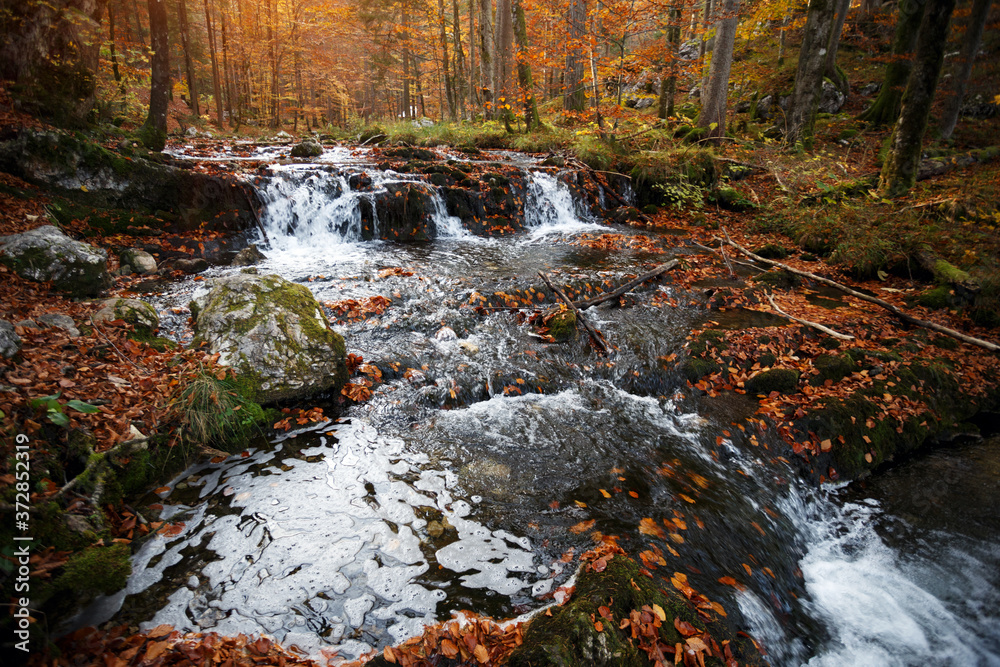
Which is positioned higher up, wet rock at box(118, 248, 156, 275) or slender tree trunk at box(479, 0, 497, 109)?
slender tree trunk at box(479, 0, 497, 109)

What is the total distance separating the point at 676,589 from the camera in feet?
9.95

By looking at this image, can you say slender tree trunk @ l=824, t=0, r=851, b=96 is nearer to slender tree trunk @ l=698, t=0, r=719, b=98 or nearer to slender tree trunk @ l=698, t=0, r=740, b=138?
slender tree trunk @ l=698, t=0, r=719, b=98

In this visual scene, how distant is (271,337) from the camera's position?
484 centimetres

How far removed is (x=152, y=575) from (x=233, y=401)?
1.73 m

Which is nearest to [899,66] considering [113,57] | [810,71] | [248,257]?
[810,71]

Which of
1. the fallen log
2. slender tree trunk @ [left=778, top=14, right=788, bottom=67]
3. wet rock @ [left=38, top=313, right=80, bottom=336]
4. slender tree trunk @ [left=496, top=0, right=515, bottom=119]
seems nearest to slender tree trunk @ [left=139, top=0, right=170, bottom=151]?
wet rock @ [left=38, top=313, right=80, bottom=336]

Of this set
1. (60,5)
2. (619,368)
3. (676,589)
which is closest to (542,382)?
(619,368)

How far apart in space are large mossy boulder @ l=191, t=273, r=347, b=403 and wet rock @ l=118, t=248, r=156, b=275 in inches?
132

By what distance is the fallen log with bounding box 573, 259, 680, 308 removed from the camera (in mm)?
7656

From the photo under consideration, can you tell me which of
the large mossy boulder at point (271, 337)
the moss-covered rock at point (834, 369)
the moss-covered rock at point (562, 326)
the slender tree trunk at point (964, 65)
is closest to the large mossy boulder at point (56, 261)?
the large mossy boulder at point (271, 337)

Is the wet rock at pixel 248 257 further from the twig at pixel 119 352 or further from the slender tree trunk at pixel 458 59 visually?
the slender tree trunk at pixel 458 59

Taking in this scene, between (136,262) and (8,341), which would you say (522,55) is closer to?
(136,262)

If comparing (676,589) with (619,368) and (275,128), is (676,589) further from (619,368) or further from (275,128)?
(275,128)

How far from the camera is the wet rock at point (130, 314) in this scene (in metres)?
5.14
